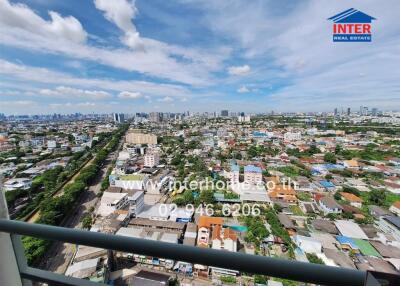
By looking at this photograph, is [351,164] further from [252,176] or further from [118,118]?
[118,118]

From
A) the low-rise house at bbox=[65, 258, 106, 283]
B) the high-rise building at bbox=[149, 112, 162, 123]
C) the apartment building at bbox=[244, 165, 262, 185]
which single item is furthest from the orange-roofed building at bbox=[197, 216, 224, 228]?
the high-rise building at bbox=[149, 112, 162, 123]

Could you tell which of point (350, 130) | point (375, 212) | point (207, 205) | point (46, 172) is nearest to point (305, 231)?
point (375, 212)

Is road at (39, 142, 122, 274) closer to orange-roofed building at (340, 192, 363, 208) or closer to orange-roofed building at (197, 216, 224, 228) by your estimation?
orange-roofed building at (197, 216, 224, 228)

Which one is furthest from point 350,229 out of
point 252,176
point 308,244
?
point 252,176

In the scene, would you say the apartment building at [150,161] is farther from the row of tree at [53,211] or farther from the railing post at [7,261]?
the railing post at [7,261]

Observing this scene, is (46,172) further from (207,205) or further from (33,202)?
(207,205)

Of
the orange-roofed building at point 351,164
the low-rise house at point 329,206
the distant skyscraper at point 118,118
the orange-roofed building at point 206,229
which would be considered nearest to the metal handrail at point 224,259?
the orange-roofed building at point 206,229
